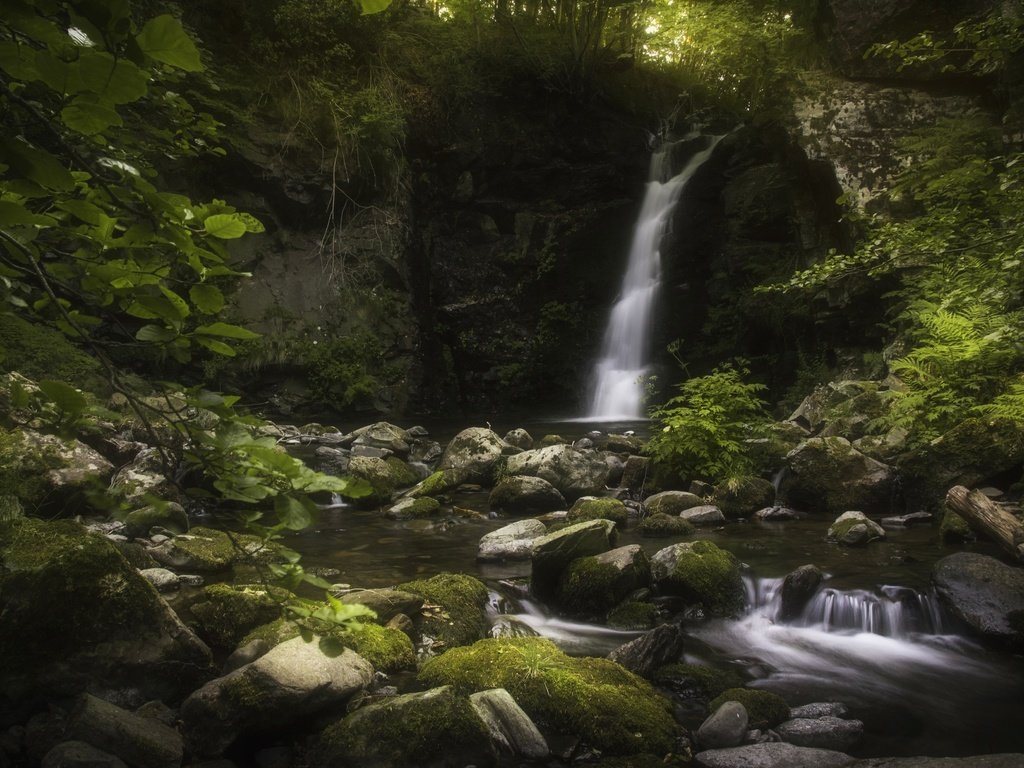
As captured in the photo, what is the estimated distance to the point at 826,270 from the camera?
5.33 m

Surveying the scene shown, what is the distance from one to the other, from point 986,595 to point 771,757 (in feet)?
8.73

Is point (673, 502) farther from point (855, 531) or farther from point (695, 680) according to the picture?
point (695, 680)

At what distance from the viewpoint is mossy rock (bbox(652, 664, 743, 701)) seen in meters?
3.87

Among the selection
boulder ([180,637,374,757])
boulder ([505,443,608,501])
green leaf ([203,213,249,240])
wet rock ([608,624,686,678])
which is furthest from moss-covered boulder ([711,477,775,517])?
green leaf ([203,213,249,240])

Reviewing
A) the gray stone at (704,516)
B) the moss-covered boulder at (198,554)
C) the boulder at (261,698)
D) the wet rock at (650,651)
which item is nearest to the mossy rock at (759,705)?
the wet rock at (650,651)

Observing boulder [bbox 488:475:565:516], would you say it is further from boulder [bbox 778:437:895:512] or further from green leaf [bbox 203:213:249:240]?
green leaf [bbox 203:213:249:240]

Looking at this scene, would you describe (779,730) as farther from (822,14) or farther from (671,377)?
(822,14)

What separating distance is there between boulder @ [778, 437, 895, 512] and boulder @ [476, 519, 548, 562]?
3309 mm

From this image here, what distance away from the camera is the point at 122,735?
110 inches

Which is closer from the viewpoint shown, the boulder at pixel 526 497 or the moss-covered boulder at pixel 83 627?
the moss-covered boulder at pixel 83 627

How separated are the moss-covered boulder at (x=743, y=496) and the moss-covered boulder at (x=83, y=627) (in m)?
6.00

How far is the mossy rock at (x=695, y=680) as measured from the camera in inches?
152

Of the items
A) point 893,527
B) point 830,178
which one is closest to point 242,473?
point 893,527

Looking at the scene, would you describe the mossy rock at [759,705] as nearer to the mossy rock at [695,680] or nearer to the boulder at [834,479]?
the mossy rock at [695,680]
